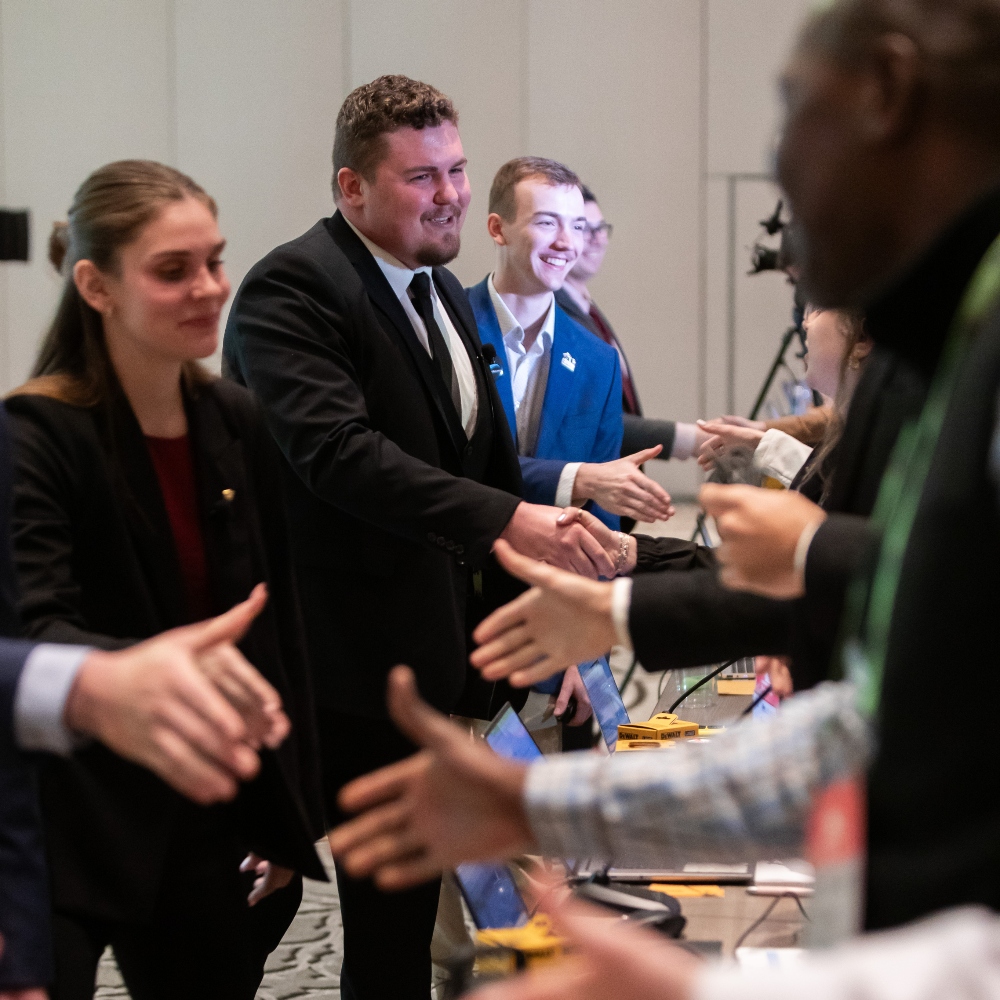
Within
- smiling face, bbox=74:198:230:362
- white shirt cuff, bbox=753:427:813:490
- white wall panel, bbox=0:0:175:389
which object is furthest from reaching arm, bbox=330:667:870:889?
white wall panel, bbox=0:0:175:389

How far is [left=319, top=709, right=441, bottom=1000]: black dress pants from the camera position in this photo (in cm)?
253

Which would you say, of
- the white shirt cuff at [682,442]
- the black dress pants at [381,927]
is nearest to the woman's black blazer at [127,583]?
the black dress pants at [381,927]

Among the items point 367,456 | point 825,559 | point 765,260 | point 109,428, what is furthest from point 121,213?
point 765,260

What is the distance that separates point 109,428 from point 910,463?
4.23 ft

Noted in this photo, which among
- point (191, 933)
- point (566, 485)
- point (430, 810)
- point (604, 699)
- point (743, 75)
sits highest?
point (743, 75)

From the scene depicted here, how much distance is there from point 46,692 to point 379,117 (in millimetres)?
1894

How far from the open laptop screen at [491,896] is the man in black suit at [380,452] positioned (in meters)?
0.78

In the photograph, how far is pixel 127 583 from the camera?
1.85 meters

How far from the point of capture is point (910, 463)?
0.92 meters

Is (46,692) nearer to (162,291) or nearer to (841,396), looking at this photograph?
(162,291)

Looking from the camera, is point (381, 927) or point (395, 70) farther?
point (395, 70)

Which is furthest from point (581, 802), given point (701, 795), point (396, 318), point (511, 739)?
point (396, 318)

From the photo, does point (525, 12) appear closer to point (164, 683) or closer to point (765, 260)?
point (765, 260)

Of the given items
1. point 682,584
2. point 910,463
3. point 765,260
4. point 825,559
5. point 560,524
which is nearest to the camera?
point 910,463
